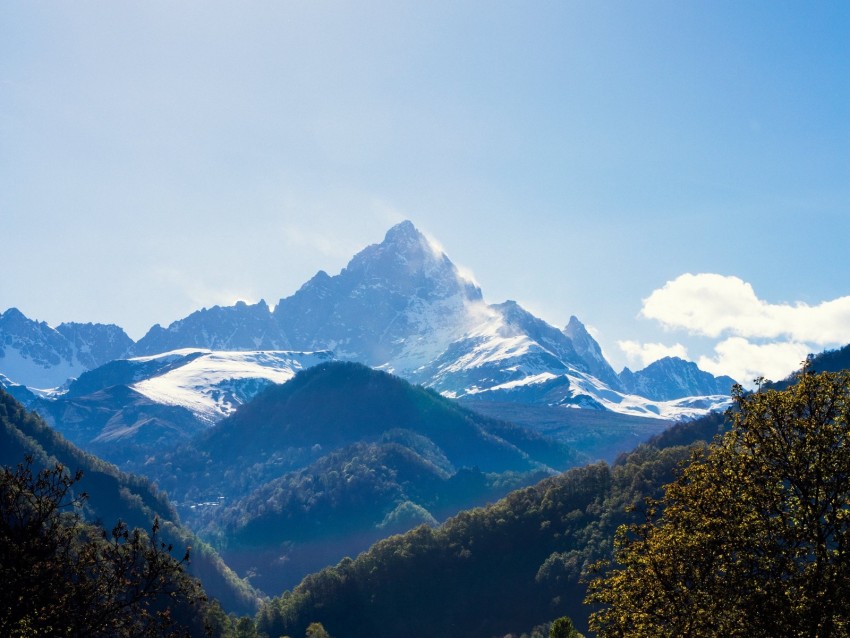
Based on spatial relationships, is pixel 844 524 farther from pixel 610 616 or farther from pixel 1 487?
pixel 1 487

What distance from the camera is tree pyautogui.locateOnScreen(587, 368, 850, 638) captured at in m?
31.1

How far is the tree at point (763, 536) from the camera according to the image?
102 feet

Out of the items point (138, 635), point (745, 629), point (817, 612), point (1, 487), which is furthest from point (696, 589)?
point (1, 487)

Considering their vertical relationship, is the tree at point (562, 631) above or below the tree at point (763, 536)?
below

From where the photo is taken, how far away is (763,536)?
34.1 metres

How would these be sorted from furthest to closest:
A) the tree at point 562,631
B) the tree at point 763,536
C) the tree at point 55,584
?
the tree at point 562,631 → the tree at point 55,584 → the tree at point 763,536

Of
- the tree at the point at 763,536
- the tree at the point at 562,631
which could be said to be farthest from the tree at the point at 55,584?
the tree at the point at 562,631

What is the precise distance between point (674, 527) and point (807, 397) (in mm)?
9565

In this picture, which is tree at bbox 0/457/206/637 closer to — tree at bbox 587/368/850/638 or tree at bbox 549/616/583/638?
tree at bbox 587/368/850/638

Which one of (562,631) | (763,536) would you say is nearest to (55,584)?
(763,536)

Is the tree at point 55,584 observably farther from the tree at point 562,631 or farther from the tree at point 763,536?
the tree at point 562,631

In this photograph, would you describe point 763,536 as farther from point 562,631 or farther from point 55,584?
point 562,631

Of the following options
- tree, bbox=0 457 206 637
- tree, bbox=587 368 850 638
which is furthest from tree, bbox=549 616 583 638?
tree, bbox=0 457 206 637

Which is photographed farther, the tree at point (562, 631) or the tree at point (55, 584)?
the tree at point (562, 631)
